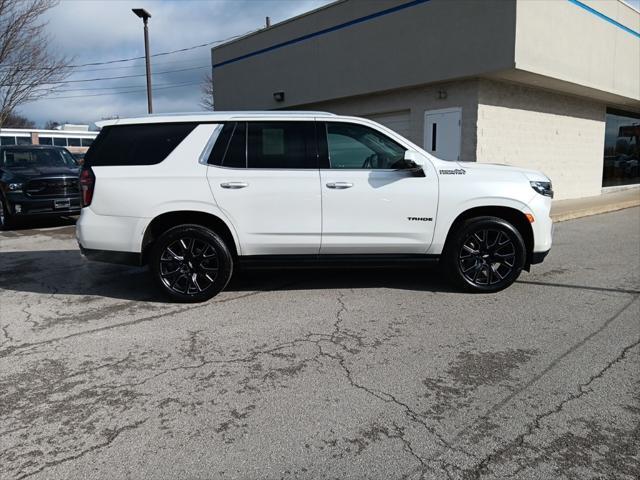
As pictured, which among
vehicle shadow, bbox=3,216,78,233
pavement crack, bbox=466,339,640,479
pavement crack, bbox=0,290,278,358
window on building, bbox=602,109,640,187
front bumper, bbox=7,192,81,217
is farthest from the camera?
window on building, bbox=602,109,640,187

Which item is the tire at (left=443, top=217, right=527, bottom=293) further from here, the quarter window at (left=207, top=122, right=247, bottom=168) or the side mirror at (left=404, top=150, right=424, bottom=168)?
the quarter window at (left=207, top=122, right=247, bottom=168)

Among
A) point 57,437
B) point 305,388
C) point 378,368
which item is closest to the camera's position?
point 57,437

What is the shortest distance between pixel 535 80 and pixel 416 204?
9237 millimetres

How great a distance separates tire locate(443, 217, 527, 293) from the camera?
18.0 feet

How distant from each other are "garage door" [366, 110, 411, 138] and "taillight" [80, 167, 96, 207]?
10.3 meters

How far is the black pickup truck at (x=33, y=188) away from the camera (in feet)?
35.4

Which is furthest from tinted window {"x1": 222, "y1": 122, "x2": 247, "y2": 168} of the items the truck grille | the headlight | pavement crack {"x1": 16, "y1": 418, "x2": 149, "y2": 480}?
the truck grille

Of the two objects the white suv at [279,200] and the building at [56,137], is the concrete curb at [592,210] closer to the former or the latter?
the white suv at [279,200]

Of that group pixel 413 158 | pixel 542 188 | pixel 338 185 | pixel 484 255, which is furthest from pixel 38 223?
pixel 542 188

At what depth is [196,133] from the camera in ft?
17.5

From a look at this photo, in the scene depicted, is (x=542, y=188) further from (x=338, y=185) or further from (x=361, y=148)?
(x=338, y=185)

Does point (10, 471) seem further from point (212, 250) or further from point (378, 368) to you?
point (212, 250)

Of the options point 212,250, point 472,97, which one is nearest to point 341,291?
point 212,250

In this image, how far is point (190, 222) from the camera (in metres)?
5.39
